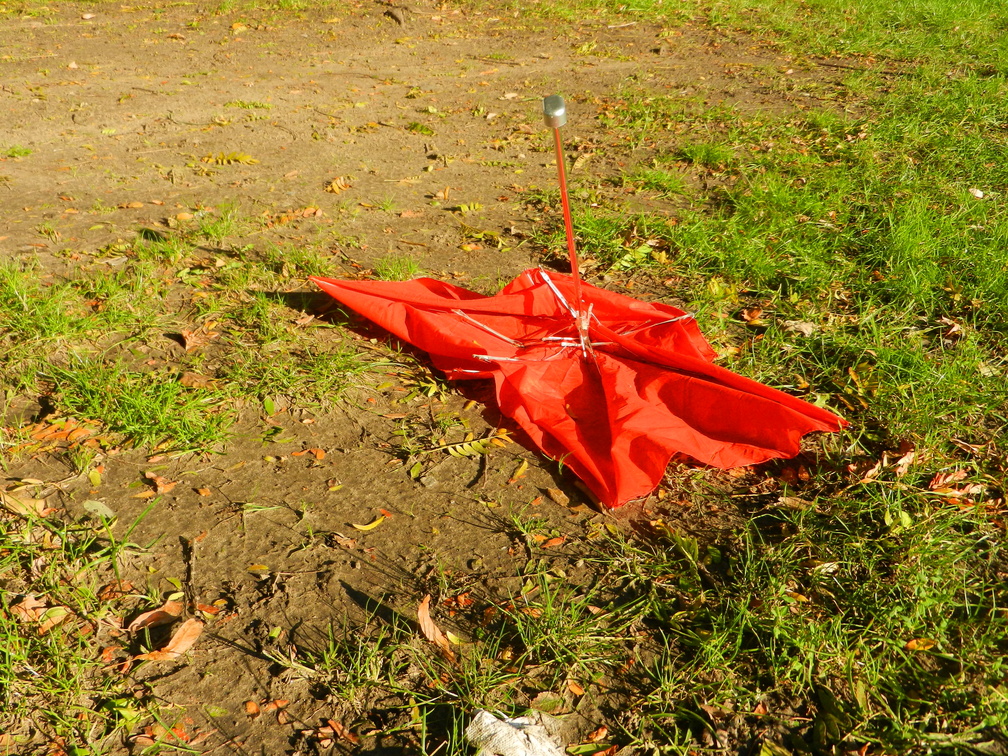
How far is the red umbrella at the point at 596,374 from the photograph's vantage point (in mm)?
2318

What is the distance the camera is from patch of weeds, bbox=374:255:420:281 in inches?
134

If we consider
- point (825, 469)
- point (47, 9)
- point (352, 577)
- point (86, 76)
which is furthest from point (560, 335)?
point (47, 9)

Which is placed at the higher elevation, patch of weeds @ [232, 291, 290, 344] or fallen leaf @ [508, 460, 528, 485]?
patch of weeds @ [232, 291, 290, 344]

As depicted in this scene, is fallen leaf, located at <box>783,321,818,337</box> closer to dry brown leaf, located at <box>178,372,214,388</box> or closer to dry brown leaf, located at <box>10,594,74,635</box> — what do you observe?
dry brown leaf, located at <box>178,372,214,388</box>

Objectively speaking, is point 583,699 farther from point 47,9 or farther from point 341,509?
point 47,9

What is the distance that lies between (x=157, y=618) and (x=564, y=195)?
1.85 m

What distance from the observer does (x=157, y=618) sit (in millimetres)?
1922

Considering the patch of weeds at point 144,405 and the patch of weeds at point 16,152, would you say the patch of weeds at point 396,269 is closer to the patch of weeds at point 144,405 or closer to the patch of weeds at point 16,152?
Result: the patch of weeds at point 144,405

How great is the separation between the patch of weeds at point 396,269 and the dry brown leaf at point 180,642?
74.0 inches

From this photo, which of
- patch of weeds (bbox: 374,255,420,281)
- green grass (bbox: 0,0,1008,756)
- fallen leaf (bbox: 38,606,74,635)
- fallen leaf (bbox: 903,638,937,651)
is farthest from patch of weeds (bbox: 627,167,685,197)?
fallen leaf (bbox: 38,606,74,635)

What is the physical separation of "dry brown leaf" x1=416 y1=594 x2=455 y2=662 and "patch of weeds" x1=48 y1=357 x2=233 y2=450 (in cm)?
101

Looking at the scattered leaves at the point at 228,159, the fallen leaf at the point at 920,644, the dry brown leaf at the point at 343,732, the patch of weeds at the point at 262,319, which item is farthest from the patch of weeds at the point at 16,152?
the fallen leaf at the point at 920,644

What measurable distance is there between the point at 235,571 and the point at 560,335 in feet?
4.75

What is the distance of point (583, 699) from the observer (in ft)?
5.79
